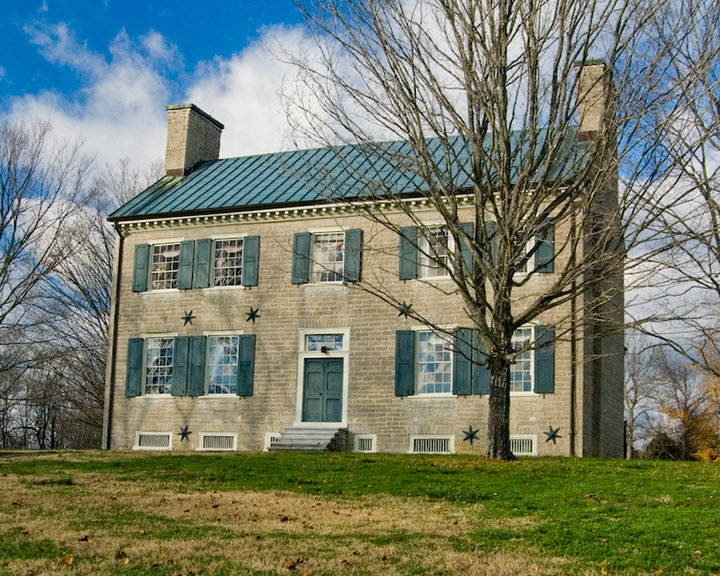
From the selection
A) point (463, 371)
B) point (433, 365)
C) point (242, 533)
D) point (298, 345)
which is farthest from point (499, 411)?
point (242, 533)

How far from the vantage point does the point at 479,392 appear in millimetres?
19953

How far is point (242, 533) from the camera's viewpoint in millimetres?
10398

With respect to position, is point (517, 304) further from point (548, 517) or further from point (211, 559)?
point (211, 559)

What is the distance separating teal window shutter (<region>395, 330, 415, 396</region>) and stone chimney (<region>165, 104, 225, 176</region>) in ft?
28.2

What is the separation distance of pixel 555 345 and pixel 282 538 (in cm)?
1060

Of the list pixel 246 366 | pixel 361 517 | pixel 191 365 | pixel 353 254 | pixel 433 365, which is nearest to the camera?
pixel 361 517

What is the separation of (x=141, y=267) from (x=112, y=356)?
223 centimetres

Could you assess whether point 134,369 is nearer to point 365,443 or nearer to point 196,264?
point 196,264

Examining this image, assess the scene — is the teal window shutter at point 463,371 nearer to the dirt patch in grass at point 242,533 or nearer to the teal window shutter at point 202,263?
the teal window shutter at point 202,263

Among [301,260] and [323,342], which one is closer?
[323,342]

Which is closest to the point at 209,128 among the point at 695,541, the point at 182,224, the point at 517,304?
the point at 182,224

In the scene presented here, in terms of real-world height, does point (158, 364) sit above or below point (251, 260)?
below

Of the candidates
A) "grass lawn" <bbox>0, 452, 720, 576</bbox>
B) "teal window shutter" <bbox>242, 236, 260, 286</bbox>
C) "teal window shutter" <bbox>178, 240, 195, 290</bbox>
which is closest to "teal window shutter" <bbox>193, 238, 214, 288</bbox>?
"teal window shutter" <bbox>178, 240, 195, 290</bbox>

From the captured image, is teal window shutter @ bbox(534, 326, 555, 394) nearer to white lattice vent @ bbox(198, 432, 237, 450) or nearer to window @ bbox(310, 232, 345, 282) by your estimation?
window @ bbox(310, 232, 345, 282)
